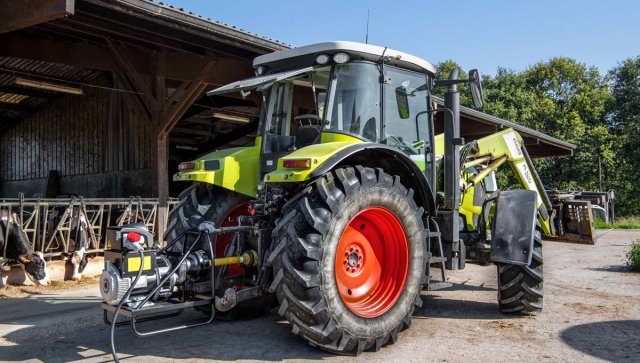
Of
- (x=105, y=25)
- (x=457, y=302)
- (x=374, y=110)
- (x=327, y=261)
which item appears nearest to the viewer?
(x=327, y=261)

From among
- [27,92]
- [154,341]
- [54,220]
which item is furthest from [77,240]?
[27,92]

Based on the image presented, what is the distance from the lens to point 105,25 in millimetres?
8609

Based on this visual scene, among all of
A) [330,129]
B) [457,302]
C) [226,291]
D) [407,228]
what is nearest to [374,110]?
[330,129]

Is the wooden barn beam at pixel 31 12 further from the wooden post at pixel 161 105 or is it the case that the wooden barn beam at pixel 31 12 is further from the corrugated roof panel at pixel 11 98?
the corrugated roof panel at pixel 11 98

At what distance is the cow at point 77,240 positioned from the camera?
831cm

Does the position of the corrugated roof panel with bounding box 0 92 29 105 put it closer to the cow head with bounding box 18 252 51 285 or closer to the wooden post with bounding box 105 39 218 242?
Answer: the wooden post with bounding box 105 39 218 242

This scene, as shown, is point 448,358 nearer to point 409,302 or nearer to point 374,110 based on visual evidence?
point 409,302

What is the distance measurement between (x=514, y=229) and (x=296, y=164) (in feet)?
8.33

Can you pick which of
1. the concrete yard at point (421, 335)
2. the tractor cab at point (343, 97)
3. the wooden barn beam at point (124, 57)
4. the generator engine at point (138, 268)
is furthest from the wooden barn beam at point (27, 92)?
the generator engine at point (138, 268)

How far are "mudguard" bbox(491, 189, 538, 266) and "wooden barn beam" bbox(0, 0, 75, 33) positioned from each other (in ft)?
17.2

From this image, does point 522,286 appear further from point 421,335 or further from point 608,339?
point 421,335

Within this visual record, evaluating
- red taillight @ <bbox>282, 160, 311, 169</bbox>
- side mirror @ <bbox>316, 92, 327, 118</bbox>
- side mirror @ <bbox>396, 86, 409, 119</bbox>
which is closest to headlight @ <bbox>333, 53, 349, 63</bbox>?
side mirror @ <bbox>316, 92, 327, 118</bbox>

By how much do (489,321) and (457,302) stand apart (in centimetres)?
93

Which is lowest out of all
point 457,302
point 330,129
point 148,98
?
point 457,302
